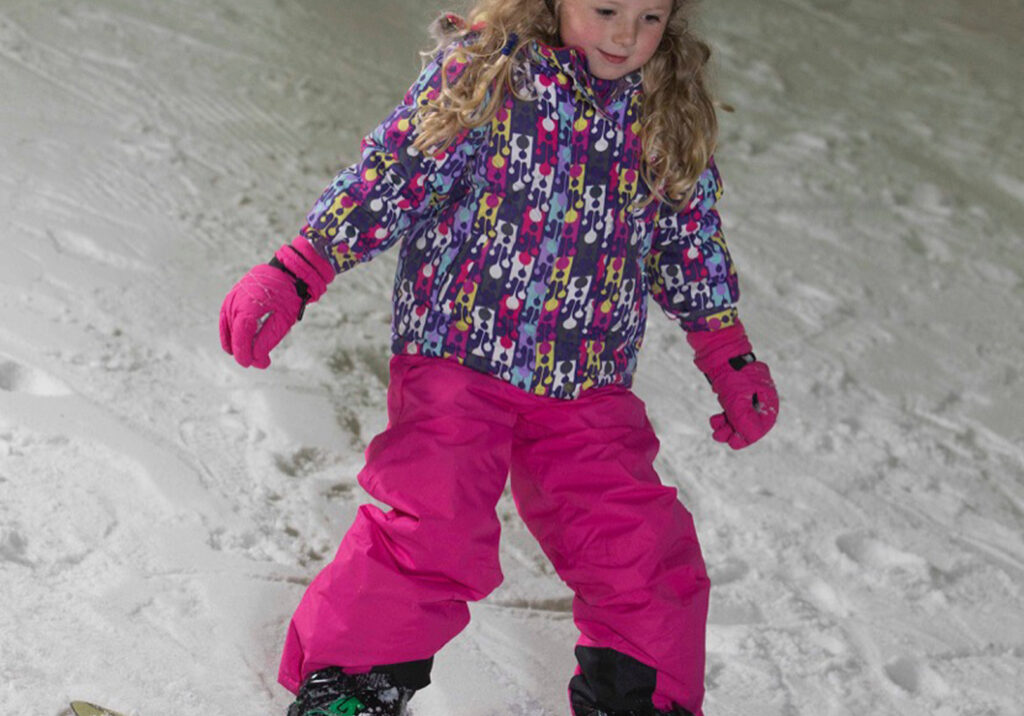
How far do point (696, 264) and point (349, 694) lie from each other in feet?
2.08

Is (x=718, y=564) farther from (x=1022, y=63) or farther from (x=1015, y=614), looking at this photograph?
(x=1022, y=63)

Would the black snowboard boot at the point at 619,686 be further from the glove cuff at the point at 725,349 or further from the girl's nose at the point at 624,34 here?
the girl's nose at the point at 624,34

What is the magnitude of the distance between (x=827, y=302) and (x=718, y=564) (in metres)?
0.92

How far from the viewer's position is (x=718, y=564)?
1854 millimetres

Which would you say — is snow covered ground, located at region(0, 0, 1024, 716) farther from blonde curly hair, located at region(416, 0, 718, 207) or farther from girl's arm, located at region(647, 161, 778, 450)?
blonde curly hair, located at region(416, 0, 718, 207)

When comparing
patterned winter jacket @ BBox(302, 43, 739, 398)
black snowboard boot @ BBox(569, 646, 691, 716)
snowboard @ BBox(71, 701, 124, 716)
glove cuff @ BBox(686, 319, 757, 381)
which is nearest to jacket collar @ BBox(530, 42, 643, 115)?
patterned winter jacket @ BBox(302, 43, 739, 398)

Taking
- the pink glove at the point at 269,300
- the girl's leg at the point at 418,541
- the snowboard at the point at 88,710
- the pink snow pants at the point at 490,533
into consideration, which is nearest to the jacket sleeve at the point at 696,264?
the pink snow pants at the point at 490,533

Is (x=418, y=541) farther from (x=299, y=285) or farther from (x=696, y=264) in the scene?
(x=696, y=264)

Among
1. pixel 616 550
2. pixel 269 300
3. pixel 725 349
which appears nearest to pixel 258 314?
pixel 269 300

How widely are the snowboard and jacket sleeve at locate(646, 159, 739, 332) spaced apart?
0.78 m

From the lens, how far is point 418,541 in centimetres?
138

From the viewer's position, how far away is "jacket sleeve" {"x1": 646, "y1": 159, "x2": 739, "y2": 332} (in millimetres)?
1547

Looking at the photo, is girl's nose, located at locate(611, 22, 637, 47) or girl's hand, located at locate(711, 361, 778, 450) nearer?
girl's nose, located at locate(611, 22, 637, 47)

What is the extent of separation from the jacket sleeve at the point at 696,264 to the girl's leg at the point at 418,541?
27cm
